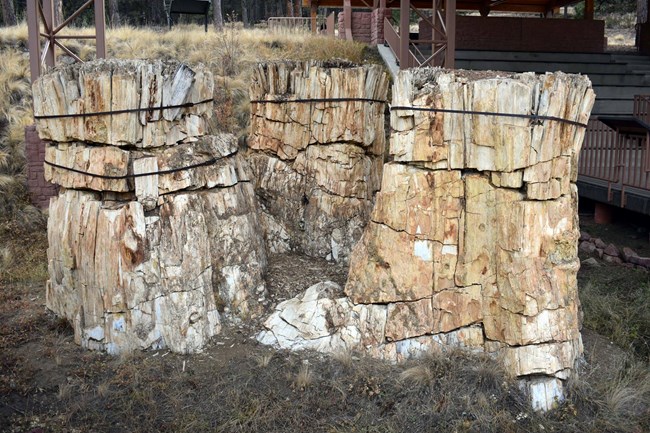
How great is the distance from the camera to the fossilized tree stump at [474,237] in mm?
5699

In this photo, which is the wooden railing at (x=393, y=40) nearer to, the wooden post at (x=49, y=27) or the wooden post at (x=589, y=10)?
the wooden post at (x=589, y=10)

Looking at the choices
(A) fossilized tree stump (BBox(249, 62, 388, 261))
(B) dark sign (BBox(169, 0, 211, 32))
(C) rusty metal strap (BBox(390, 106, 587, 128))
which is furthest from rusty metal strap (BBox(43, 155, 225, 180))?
(B) dark sign (BBox(169, 0, 211, 32))

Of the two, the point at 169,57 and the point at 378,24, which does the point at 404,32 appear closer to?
the point at 378,24

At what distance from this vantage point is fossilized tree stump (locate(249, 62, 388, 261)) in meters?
7.96

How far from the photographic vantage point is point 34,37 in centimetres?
1056

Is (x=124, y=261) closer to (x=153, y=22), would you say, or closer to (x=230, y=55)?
(x=230, y=55)

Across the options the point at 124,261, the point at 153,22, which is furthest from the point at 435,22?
the point at 153,22

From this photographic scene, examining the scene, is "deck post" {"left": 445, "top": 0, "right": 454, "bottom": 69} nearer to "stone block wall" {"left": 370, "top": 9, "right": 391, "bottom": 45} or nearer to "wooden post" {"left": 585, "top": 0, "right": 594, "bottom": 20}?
"stone block wall" {"left": 370, "top": 9, "right": 391, "bottom": 45}

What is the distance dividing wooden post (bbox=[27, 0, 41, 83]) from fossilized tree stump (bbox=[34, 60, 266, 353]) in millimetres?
4515

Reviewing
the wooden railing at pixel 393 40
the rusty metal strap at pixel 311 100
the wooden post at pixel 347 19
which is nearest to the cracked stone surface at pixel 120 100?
the rusty metal strap at pixel 311 100

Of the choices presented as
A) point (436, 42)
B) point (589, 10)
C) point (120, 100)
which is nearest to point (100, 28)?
point (120, 100)

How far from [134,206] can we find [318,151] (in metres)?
2.72

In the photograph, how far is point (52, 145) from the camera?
6.76 metres

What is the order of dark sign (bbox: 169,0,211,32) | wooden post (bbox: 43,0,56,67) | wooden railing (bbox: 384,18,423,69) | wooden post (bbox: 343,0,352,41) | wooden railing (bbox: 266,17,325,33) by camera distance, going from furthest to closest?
wooden railing (bbox: 266,17,325,33), wooden post (bbox: 343,0,352,41), dark sign (bbox: 169,0,211,32), wooden railing (bbox: 384,18,423,69), wooden post (bbox: 43,0,56,67)
